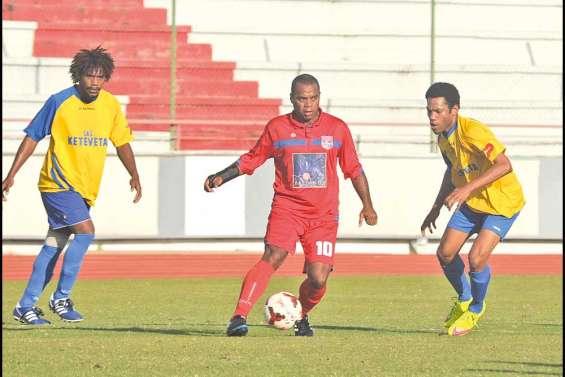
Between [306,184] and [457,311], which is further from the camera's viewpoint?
[457,311]

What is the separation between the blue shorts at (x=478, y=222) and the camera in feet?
34.4

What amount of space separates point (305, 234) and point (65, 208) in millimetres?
2208

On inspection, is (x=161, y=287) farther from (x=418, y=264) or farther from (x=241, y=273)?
(x=418, y=264)

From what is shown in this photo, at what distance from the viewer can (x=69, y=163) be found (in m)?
11.1

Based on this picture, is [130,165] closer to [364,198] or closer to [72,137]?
[72,137]

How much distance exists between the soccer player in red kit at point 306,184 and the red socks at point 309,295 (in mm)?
10

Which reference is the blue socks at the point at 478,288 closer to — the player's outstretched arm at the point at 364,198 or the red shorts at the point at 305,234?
the player's outstretched arm at the point at 364,198

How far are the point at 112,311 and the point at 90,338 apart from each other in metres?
3.09

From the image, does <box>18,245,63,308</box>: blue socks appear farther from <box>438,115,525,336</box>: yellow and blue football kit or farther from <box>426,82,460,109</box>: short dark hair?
<box>426,82,460,109</box>: short dark hair

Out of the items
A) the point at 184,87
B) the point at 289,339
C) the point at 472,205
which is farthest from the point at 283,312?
the point at 184,87

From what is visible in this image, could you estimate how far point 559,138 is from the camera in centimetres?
2266

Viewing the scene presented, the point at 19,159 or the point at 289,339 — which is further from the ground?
the point at 19,159

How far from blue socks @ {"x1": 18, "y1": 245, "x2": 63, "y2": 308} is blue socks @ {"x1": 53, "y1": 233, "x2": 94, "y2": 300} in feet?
0.40

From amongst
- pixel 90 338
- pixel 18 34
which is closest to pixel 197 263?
pixel 18 34
